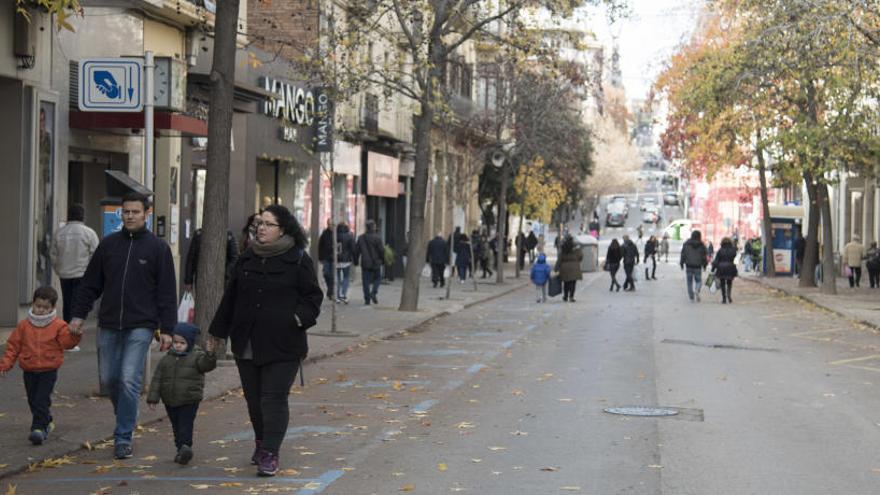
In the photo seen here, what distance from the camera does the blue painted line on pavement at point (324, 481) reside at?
842cm

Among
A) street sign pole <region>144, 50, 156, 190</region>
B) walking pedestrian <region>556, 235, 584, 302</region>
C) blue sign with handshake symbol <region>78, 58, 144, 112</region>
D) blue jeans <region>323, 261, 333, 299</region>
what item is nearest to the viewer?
street sign pole <region>144, 50, 156, 190</region>

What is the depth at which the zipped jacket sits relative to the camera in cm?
972

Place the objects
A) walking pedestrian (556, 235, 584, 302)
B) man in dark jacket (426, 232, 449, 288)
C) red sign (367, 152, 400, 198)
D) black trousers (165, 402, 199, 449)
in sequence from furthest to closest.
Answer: red sign (367, 152, 400, 198), man in dark jacket (426, 232, 449, 288), walking pedestrian (556, 235, 584, 302), black trousers (165, 402, 199, 449)

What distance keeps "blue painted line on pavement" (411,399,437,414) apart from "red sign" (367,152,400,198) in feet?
95.4

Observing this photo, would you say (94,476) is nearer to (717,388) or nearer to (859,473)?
(859,473)

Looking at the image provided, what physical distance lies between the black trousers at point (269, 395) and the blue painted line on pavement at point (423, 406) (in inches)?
141

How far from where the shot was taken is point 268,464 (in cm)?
888

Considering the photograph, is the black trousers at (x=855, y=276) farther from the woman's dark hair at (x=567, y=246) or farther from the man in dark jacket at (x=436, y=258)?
the man in dark jacket at (x=436, y=258)

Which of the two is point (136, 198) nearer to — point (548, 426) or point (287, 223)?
point (287, 223)

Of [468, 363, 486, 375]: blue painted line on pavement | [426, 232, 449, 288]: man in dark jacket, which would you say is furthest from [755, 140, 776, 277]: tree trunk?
[468, 363, 486, 375]: blue painted line on pavement

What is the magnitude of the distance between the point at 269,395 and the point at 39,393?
218 centimetres

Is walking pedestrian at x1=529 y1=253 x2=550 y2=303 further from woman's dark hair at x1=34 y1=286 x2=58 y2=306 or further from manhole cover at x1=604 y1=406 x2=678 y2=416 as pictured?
woman's dark hair at x1=34 y1=286 x2=58 y2=306

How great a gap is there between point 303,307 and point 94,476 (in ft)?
5.69

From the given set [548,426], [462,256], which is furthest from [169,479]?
[462,256]
